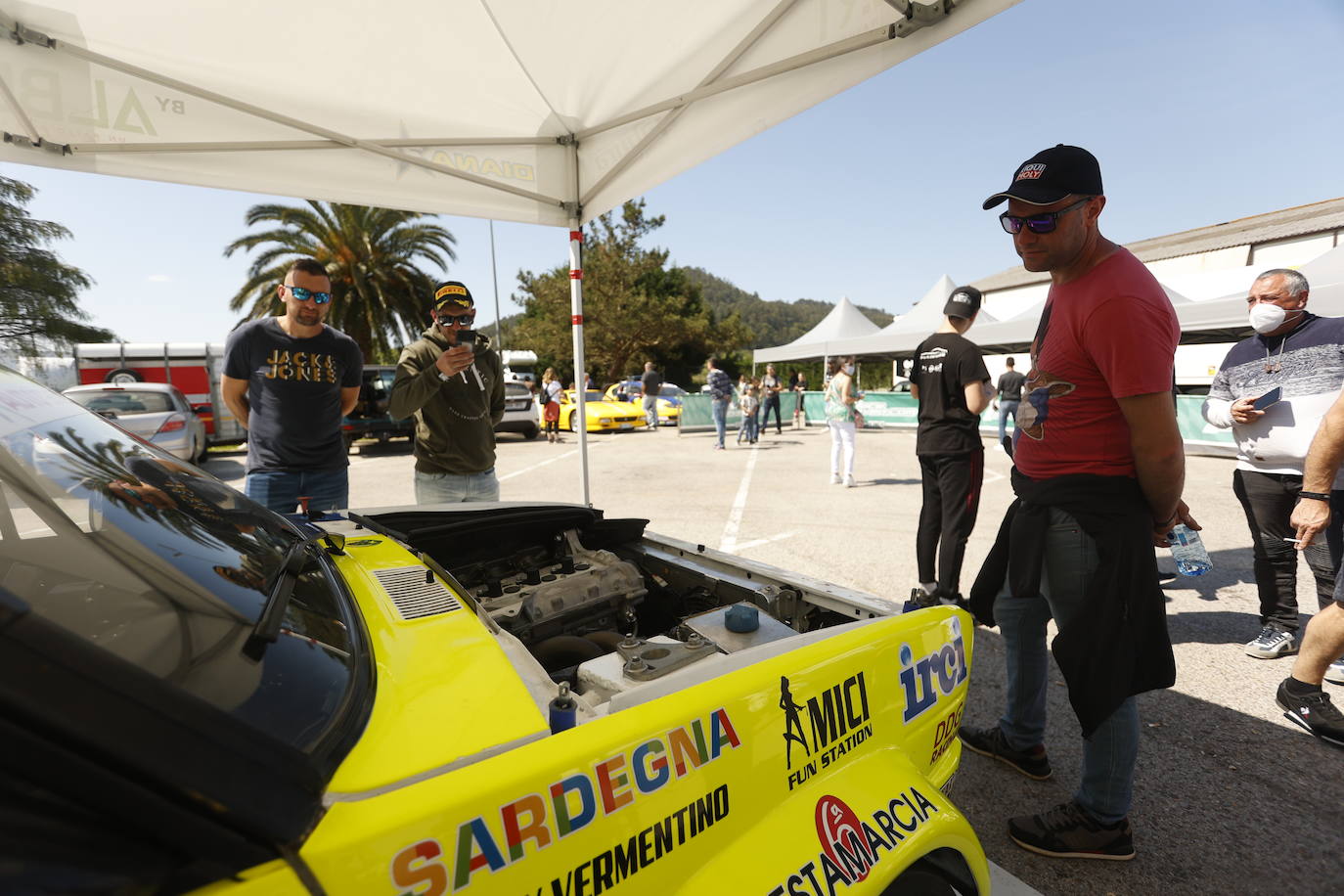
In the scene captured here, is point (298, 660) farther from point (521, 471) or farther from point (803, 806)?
point (521, 471)

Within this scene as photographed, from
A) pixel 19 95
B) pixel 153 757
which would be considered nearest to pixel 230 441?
pixel 19 95

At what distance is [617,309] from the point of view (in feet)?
104

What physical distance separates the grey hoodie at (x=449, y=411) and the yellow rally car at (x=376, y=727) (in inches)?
63.7

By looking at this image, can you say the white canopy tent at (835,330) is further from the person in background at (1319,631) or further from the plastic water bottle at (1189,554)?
the plastic water bottle at (1189,554)

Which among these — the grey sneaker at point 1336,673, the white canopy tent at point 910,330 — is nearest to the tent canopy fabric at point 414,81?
the grey sneaker at point 1336,673

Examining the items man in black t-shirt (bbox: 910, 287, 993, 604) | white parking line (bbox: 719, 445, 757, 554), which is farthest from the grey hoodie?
man in black t-shirt (bbox: 910, 287, 993, 604)

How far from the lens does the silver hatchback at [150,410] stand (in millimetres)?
8812

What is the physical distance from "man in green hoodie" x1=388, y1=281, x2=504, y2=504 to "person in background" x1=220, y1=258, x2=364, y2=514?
0.40m

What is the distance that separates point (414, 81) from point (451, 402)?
1.80 m

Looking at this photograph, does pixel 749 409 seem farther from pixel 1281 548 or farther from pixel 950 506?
pixel 1281 548

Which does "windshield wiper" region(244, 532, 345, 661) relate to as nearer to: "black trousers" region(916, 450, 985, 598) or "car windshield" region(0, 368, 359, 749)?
"car windshield" region(0, 368, 359, 749)

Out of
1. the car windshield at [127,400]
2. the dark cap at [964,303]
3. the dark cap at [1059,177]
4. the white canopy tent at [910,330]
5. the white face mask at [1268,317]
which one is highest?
the white canopy tent at [910,330]

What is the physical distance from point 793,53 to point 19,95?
11.9 feet

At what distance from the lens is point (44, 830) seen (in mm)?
545
